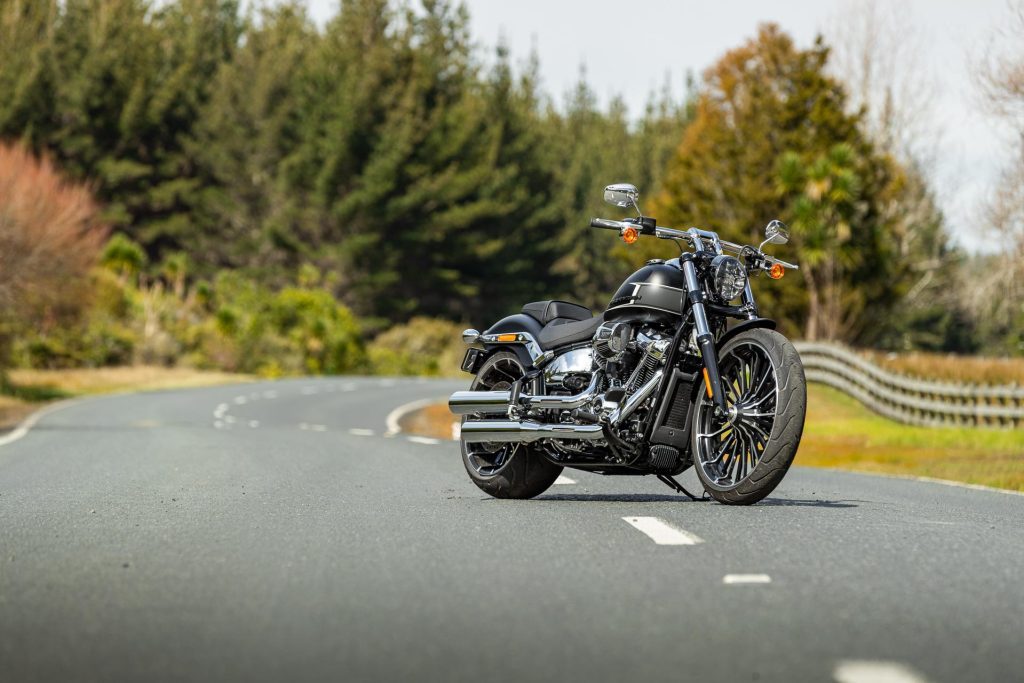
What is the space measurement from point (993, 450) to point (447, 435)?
9.18 meters

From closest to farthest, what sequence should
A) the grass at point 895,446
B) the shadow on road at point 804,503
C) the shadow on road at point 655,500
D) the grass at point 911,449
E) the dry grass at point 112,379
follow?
the shadow on road at point 804,503, the shadow on road at point 655,500, the grass at point 911,449, the grass at point 895,446, the dry grass at point 112,379

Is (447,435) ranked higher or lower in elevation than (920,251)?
lower

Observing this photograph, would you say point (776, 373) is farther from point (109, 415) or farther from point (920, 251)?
point (920, 251)

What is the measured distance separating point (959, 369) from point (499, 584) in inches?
911

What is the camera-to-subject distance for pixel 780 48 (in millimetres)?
53281

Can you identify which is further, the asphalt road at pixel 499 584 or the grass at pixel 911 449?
the grass at pixel 911 449

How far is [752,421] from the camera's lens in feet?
26.1

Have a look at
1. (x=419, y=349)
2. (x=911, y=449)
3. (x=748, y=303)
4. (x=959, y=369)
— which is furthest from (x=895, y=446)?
(x=419, y=349)

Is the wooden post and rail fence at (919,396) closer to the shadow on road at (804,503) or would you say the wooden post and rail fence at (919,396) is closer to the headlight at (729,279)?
the shadow on road at (804,503)

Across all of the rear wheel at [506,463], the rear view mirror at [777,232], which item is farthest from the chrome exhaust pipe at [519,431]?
the rear view mirror at [777,232]

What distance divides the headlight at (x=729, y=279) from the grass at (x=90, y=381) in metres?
28.1

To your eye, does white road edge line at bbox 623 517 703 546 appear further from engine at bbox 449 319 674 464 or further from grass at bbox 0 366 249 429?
grass at bbox 0 366 249 429

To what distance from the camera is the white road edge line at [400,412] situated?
2540cm

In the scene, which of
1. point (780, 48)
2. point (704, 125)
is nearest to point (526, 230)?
point (704, 125)
